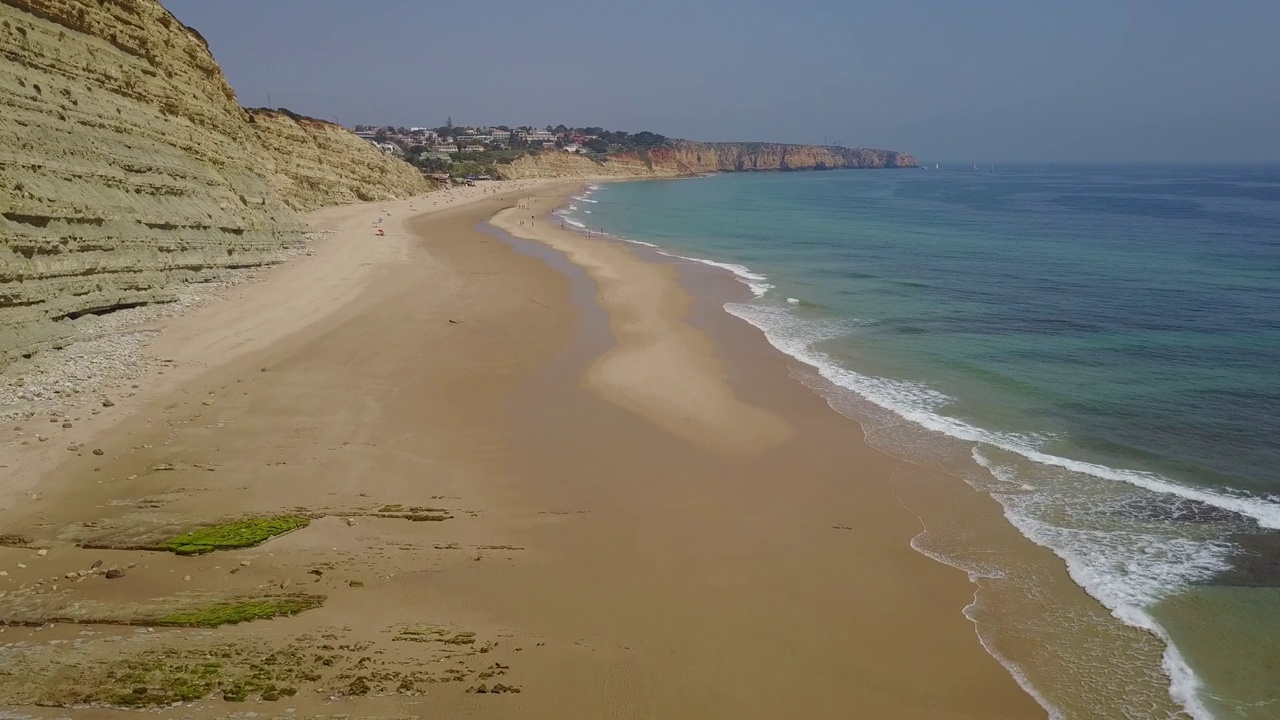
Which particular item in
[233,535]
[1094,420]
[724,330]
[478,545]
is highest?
[724,330]

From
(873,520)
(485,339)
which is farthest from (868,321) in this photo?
(873,520)

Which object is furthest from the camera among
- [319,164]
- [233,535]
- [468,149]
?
[468,149]

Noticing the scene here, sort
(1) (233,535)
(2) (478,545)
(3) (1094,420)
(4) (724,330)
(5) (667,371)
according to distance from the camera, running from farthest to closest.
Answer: (4) (724,330)
(5) (667,371)
(3) (1094,420)
(2) (478,545)
(1) (233,535)

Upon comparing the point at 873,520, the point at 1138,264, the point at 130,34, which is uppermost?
the point at 130,34

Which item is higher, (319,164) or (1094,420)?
(319,164)

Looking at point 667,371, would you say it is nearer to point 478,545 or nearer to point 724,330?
point 724,330

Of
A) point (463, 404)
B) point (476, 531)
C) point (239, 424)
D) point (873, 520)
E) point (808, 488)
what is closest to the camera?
point (476, 531)

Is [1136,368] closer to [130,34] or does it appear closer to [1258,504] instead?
[1258,504]

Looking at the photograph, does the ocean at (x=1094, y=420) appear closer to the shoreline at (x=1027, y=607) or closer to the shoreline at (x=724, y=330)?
the shoreline at (x=1027, y=607)

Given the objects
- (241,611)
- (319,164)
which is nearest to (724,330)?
(241,611)
